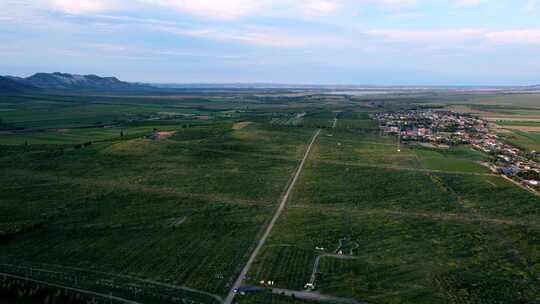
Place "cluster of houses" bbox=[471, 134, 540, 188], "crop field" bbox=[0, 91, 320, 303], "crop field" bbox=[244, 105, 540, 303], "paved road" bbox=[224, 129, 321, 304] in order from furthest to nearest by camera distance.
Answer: "cluster of houses" bbox=[471, 134, 540, 188] < "crop field" bbox=[0, 91, 320, 303] < "crop field" bbox=[244, 105, 540, 303] < "paved road" bbox=[224, 129, 321, 304]

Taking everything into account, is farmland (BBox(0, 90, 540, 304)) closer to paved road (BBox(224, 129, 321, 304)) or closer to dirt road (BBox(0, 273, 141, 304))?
dirt road (BBox(0, 273, 141, 304))

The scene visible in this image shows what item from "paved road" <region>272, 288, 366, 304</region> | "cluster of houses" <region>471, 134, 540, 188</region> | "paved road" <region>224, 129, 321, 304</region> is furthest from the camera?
"cluster of houses" <region>471, 134, 540, 188</region>

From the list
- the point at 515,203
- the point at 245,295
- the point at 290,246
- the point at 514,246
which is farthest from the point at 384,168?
the point at 245,295

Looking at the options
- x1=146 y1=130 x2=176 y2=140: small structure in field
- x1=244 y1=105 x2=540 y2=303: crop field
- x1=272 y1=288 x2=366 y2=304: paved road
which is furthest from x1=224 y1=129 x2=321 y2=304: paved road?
x1=146 y1=130 x2=176 y2=140: small structure in field

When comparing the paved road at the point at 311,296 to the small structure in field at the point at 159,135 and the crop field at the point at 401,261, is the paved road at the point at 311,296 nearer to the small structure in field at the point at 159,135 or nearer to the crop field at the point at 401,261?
the crop field at the point at 401,261

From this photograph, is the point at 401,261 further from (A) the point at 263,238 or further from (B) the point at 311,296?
(A) the point at 263,238

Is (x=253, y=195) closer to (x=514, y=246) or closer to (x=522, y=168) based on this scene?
(x=514, y=246)
